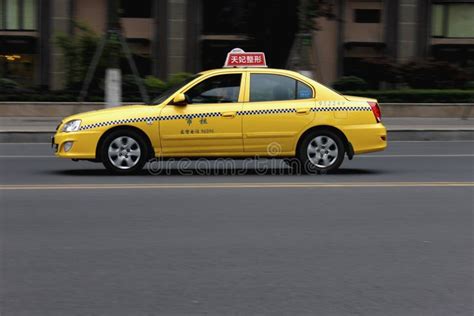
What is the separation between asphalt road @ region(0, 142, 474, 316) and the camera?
16.8ft

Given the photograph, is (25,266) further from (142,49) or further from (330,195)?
(142,49)

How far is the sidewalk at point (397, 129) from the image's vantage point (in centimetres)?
1694

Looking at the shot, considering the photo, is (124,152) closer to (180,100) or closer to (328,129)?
(180,100)

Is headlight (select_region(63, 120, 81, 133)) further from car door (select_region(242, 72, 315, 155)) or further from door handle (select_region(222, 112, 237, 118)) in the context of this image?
car door (select_region(242, 72, 315, 155))

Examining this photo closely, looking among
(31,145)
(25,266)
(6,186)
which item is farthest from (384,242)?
(31,145)

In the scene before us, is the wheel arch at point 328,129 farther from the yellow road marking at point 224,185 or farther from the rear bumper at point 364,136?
the yellow road marking at point 224,185

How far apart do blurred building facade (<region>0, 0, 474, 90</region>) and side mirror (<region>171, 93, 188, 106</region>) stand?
1495 cm

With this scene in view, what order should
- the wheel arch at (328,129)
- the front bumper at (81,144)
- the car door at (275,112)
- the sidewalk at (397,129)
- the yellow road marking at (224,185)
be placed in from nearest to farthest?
the yellow road marking at (224,185) < the front bumper at (81,144) < the car door at (275,112) < the wheel arch at (328,129) < the sidewalk at (397,129)

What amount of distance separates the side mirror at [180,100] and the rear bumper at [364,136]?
227cm

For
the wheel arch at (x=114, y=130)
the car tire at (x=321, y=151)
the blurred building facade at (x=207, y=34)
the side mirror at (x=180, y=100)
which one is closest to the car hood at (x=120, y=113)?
the wheel arch at (x=114, y=130)

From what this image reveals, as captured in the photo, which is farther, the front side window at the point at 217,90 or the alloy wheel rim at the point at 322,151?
the alloy wheel rim at the point at 322,151

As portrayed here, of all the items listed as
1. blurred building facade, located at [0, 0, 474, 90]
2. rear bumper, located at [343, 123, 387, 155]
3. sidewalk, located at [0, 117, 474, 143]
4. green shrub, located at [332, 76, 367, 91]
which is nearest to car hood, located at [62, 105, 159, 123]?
rear bumper, located at [343, 123, 387, 155]

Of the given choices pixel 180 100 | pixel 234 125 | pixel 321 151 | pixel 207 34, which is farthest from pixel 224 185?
pixel 207 34

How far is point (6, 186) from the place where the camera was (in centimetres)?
986
